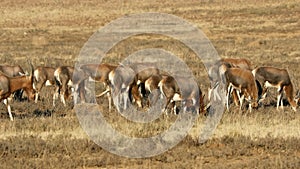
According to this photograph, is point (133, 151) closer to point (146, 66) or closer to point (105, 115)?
point (105, 115)

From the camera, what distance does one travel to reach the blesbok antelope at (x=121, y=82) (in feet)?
66.1

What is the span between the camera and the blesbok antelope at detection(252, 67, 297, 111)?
1992cm

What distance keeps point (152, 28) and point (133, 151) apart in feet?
151

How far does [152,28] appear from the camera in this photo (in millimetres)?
58781

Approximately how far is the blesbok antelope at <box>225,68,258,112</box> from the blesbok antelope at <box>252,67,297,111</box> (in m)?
0.49

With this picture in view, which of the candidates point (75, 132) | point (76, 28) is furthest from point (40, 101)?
point (76, 28)

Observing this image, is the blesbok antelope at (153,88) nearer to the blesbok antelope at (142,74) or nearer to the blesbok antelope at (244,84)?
the blesbok antelope at (142,74)

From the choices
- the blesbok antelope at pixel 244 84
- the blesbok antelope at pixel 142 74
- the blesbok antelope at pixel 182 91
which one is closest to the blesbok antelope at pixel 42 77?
the blesbok antelope at pixel 142 74

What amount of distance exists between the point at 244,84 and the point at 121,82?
155 inches

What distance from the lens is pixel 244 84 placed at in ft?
63.9

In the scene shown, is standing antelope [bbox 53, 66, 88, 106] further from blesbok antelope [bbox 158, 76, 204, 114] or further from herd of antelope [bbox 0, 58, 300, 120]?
blesbok antelope [bbox 158, 76, 204, 114]

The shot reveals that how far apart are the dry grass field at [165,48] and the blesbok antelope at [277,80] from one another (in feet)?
1.77

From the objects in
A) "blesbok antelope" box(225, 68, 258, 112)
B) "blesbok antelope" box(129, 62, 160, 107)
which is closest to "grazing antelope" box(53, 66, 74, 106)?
"blesbok antelope" box(129, 62, 160, 107)

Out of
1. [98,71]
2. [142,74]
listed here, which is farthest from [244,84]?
[98,71]
